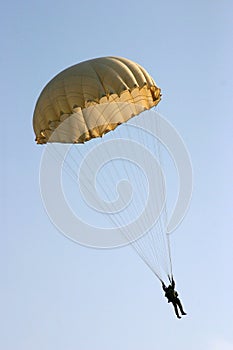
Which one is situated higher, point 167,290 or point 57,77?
point 57,77

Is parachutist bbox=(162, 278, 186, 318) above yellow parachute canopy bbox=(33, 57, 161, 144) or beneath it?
beneath

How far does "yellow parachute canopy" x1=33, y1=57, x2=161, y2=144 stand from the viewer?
1263 inches

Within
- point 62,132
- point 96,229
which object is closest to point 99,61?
point 62,132

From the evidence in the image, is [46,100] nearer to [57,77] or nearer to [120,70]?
[57,77]

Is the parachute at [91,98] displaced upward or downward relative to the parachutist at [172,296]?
upward

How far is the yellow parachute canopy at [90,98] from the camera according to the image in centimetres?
3208

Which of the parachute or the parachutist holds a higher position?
the parachute

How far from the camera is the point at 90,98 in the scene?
3209 cm

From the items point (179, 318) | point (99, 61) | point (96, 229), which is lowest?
point (179, 318)

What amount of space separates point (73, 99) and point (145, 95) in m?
3.54

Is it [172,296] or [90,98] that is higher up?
[90,98]

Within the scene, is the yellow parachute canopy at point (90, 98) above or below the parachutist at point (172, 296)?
above

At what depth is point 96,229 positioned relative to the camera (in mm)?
39250

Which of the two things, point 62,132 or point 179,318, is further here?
point 62,132
